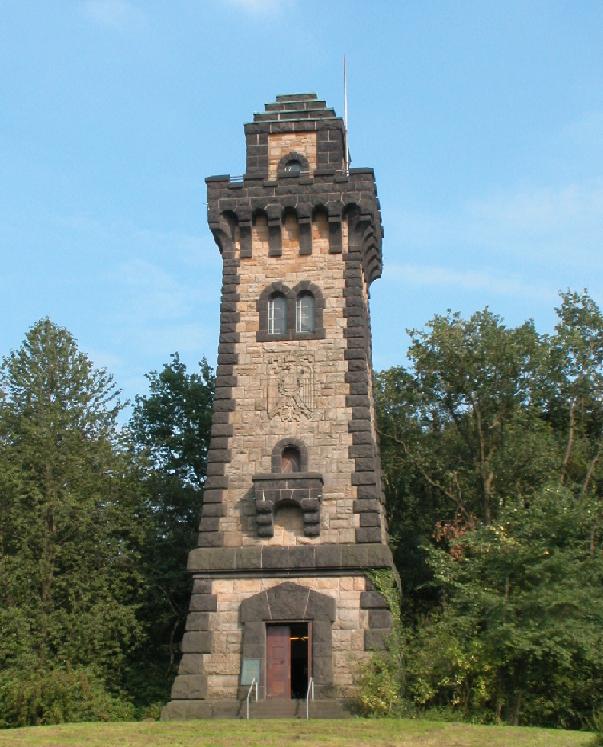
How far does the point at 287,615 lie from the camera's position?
22.8m

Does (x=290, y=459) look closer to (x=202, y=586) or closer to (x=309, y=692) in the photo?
(x=202, y=586)

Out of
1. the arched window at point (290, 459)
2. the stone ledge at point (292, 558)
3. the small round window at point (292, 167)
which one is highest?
the small round window at point (292, 167)

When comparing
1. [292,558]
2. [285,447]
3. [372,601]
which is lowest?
[372,601]

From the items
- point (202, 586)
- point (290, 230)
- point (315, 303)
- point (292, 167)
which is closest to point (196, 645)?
point (202, 586)

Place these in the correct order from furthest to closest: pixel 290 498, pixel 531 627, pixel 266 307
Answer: pixel 266 307
pixel 290 498
pixel 531 627

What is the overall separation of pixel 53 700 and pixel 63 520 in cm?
597

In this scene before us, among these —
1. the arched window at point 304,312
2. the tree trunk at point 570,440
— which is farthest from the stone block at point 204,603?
the tree trunk at point 570,440

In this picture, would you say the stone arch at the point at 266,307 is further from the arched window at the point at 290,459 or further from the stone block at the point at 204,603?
the stone block at the point at 204,603

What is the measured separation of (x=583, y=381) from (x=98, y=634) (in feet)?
51.9

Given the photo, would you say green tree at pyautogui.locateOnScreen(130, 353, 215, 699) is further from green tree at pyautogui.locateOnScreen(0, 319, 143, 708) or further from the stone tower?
the stone tower

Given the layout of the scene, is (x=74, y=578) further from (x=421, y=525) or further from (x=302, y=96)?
(x=302, y=96)

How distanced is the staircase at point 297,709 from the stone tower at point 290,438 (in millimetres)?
380

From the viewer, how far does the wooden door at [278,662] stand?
22469 millimetres

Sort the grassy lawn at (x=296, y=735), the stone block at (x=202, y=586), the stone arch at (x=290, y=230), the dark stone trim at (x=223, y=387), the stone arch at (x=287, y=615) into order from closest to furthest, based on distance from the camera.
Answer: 1. the grassy lawn at (x=296, y=735)
2. the stone arch at (x=287, y=615)
3. the stone block at (x=202, y=586)
4. the dark stone trim at (x=223, y=387)
5. the stone arch at (x=290, y=230)
